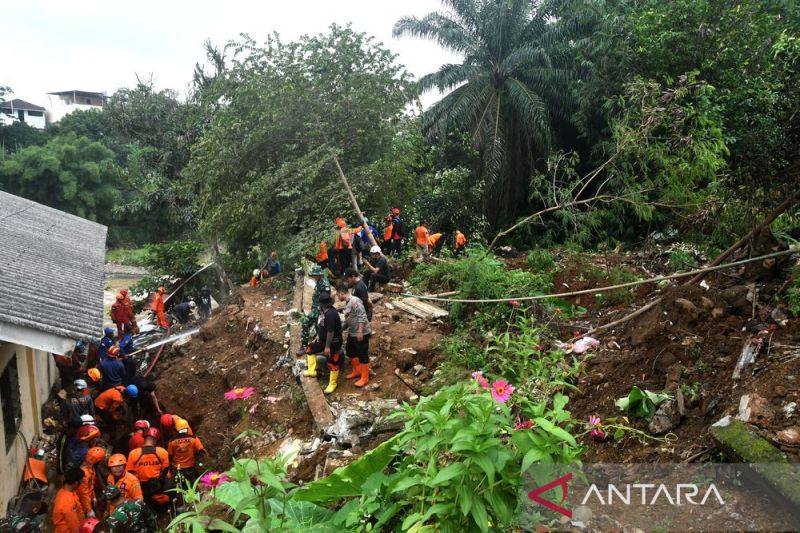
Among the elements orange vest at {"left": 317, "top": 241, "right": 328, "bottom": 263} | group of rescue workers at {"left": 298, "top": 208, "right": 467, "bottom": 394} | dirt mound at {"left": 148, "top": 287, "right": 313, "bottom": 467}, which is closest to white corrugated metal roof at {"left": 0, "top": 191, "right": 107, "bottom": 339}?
dirt mound at {"left": 148, "top": 287, "right": 313, "bottom": 467}

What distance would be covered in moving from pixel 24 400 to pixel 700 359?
7.79 meters

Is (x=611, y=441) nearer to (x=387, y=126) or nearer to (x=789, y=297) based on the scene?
(x=789, y=297)

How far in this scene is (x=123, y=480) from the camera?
19.4 ft

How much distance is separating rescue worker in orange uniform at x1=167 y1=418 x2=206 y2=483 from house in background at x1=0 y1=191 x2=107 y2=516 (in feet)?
5.30

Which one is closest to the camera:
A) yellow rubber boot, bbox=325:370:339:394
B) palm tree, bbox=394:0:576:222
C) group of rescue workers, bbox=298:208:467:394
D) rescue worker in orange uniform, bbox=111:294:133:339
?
group of rescue workers, bbox=298:208:467:394

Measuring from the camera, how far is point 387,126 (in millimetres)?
13805

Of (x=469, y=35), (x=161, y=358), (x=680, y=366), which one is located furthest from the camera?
(x=469, y=35)

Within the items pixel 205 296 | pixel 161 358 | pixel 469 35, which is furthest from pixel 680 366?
pixel 469 35

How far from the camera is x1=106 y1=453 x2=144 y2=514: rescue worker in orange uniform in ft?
19.3

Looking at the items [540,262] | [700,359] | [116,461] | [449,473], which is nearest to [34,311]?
[116,461]

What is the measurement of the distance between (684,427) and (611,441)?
0.52m

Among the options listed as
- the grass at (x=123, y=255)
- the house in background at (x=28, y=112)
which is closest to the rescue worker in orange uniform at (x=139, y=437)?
the grass at (x=123, y=255)
